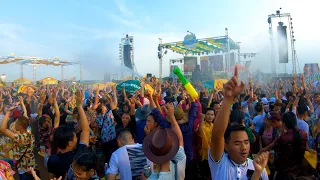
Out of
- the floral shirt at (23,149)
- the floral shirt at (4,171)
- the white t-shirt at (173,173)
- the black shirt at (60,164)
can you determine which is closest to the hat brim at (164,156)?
the white t-shirt at (173,173)

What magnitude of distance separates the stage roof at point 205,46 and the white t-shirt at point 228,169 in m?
27.2

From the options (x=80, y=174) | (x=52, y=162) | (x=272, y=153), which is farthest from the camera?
(x=272, y=153)

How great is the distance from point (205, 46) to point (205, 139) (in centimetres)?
3014

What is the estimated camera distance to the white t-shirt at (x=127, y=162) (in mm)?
2754

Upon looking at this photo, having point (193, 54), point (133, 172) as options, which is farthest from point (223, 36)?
point (133, 172)

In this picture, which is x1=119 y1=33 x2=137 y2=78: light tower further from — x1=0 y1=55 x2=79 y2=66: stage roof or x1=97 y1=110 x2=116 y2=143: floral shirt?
x1=97 y1=110 x2=116 y2=143: floral shirt

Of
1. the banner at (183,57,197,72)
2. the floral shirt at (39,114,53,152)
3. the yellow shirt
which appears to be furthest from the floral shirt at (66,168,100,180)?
the banner at (183,57,197,72)

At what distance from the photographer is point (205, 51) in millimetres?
36562

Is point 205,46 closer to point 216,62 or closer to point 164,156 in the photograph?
point 216,62

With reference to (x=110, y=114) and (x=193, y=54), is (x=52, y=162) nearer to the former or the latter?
(x=110, y=114)

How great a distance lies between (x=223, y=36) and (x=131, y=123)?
25.4 meters

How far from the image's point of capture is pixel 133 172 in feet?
9.22

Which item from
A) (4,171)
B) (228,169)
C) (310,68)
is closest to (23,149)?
(4,171)

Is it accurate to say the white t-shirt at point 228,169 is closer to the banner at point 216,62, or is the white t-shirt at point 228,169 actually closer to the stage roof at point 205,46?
the stage roof at point 205,46
